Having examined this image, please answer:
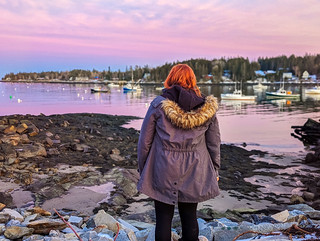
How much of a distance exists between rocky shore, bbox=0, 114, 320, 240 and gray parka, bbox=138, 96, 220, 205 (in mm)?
1481

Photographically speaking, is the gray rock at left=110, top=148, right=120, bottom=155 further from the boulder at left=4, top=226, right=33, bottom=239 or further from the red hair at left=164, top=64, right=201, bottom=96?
the red hair at left=164, top=64, right=201, bottom=96

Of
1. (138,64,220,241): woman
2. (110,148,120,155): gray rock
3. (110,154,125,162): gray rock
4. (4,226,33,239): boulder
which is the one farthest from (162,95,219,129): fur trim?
(110,148,120,155): gray rock

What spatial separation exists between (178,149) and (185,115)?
337mm

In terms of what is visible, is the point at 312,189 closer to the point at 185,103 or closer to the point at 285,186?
the point at 285,186

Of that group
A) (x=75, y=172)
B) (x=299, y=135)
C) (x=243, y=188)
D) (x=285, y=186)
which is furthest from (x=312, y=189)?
(x=299, y=135)

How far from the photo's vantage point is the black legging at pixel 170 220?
10.5ft

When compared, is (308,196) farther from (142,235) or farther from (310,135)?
(310,135)

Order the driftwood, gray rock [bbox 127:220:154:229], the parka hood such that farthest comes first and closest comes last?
1. the driftwood
2. gray rock [bbox 127:220:154:229]
3. the parka hood

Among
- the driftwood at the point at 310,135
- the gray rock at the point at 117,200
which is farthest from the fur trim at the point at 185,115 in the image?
the driftwood at the point at 310,135

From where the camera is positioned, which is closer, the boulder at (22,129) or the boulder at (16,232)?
the boulder at (16,232)

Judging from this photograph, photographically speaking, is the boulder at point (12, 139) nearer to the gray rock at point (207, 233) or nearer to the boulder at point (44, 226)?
the boulder at point (44, 226)

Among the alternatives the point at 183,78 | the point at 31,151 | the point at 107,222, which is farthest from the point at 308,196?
the point at 31,151

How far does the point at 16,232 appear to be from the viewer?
Result: 4.25 m

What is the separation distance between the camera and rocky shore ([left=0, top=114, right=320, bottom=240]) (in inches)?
213
